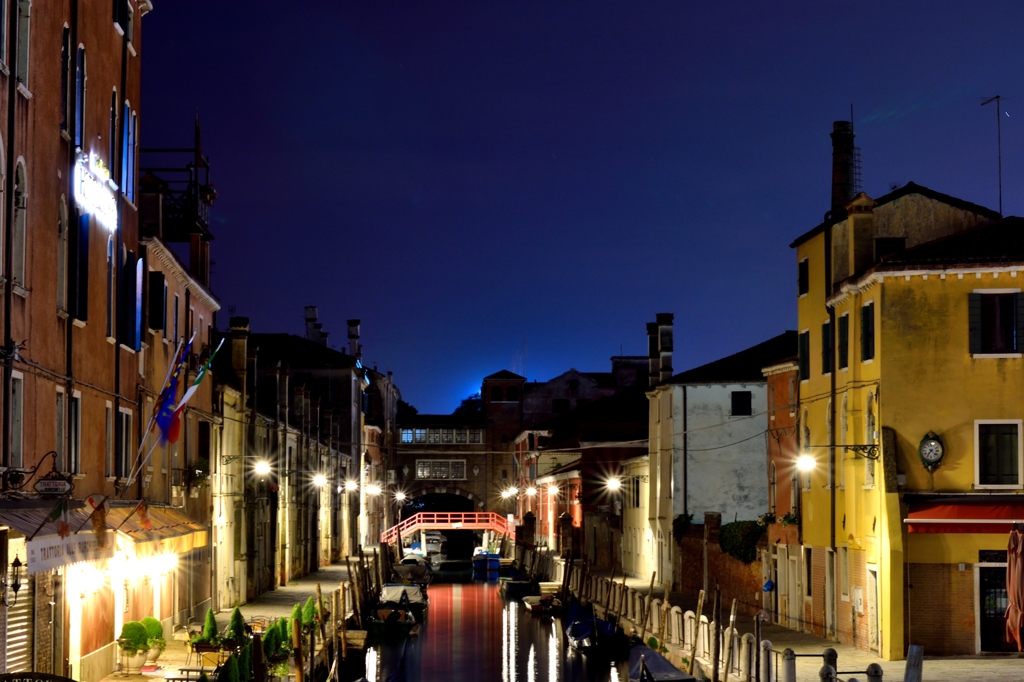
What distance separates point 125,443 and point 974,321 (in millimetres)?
17474

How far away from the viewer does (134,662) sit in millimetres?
26984

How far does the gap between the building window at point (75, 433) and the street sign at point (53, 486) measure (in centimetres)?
181

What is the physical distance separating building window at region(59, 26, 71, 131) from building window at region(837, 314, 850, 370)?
17825 millimetres

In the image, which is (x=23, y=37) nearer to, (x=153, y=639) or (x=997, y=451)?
(x=153, y=639)

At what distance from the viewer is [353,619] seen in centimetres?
4619

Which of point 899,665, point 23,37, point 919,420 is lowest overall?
point 899,665

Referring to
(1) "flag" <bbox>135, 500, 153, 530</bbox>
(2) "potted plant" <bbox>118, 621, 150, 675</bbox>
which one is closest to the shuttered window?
(1) "flag" <bbox>135, 500, 153, 530</bbox>

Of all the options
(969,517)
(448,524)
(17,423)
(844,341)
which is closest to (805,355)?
(844,341)

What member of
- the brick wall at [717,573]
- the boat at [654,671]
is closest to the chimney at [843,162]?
the brick wall at [717,573]

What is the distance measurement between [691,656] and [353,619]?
666 inches

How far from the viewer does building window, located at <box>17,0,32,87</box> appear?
64.1ft

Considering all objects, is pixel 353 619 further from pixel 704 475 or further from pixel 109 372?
pixel 109 372

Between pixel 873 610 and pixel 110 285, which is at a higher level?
pixel 110 285

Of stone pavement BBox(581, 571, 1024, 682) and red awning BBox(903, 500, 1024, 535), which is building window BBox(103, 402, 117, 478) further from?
red awning BBox(903, 500, 1024, 535)
